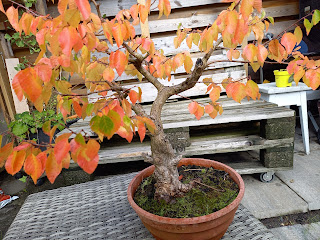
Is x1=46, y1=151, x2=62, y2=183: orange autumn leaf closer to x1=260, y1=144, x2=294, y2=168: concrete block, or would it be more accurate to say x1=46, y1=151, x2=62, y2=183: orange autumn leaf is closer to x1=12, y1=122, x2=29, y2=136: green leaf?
x1=260, y1=144, x2=294, y2=168: concrete block

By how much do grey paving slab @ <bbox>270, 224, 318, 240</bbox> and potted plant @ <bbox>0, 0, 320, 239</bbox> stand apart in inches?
27.7

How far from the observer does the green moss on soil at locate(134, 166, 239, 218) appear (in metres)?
0.95

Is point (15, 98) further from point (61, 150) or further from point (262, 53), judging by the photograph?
point (262, 53)

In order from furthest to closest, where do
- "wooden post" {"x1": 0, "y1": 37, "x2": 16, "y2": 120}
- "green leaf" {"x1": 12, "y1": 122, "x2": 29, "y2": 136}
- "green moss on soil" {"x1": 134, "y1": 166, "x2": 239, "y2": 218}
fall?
"wooden post" {"x1": 0, "y1": 37, "x2": 16, "y2": 120}, "green leaf" {"x1": 12, "y1": 122, "x2": 29, "y2": 136}, "green moss on soil" {"x1": 134, "y1": 166, "x2": 239, "y2": 218}

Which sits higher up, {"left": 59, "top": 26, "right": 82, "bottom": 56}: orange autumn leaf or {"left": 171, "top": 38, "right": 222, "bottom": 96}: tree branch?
{"left": 59, "top": 26, "right": 82, "bottom": 56}: orange autumn leaf

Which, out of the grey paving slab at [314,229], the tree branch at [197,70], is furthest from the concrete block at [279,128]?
the tree branch at [197,70]

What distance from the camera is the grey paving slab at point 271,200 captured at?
167cm

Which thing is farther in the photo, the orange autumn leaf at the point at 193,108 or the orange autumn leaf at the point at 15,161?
the orange autumn leaf at the point at 193,108

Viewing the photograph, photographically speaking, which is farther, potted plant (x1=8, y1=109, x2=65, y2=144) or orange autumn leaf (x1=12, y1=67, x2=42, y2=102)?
A: potted plant (x1=8, y1=109, x2=65, y2=144)

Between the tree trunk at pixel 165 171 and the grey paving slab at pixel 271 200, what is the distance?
0.94 m

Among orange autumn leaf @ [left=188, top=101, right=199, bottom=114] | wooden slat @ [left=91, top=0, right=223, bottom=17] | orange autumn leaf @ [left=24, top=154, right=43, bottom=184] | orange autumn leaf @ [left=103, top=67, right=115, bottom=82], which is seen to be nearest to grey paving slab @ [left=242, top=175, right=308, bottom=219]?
orange autumn leaf @ [left=188, top=101, right=199, bottom=114]

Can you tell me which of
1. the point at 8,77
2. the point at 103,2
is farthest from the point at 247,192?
the point at 8,77

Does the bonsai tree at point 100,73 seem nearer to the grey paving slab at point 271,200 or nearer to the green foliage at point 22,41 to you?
the grey paving slab at point 271,200

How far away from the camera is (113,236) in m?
1.03
